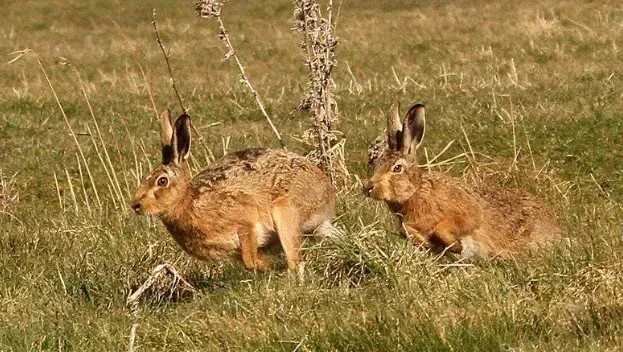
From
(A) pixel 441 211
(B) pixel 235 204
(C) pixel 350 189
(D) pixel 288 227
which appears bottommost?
(C) pixel 350 189

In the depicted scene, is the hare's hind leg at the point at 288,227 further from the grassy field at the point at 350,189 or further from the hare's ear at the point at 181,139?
the hare's ear at the point at 181,139

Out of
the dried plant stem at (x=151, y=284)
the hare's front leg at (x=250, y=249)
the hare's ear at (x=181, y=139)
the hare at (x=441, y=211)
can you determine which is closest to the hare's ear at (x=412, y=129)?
the hare at (x=441, y=211)

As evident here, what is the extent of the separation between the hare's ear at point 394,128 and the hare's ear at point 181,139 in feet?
3.82

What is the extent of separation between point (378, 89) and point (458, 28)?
5.80 m

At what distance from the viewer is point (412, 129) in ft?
23.7

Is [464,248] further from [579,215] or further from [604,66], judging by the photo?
[604,66]

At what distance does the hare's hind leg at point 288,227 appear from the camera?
6777 millimetres

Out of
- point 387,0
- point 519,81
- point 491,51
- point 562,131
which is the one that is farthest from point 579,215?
point 387,0

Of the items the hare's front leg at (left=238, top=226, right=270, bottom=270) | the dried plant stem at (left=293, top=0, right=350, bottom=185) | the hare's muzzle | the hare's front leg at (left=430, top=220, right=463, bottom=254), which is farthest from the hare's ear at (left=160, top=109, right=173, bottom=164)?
the dried plant stem at (left=293, top=0, right=350, bottom=185)

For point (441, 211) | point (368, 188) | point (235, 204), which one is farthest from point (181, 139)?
point (441, 211)

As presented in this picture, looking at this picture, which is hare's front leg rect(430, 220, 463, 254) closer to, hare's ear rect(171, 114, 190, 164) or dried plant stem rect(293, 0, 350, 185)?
hare's ear rect(171, 114, 190, 164)

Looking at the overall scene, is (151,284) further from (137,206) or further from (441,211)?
(441,211)

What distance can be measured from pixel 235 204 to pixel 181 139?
521mm

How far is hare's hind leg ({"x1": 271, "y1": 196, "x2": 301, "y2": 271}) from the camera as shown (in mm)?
6777
